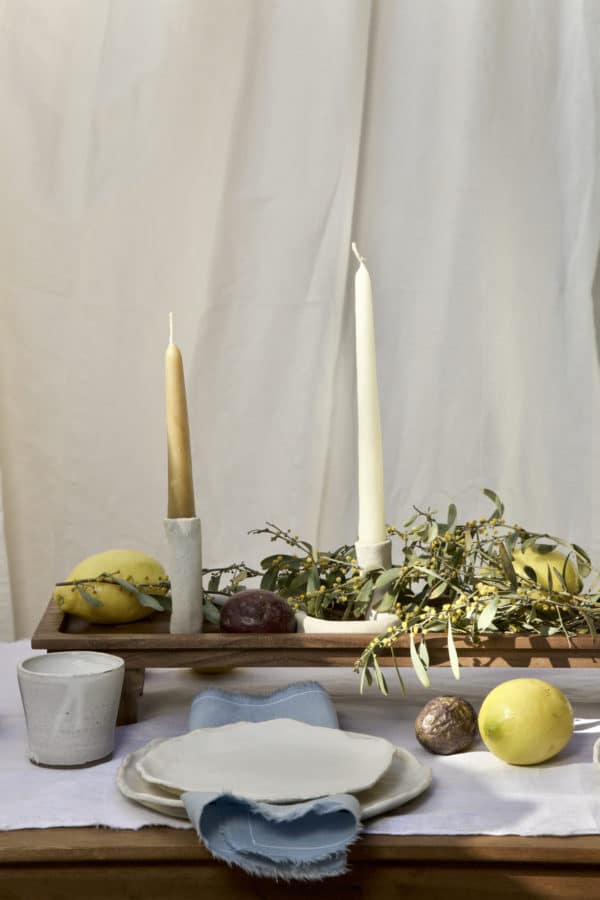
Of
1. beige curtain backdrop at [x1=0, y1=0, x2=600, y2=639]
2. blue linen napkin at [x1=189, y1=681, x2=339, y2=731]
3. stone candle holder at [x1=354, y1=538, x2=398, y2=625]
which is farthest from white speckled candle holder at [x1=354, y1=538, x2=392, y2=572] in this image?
beige curtain backdrop at [x1=0, y1=0, x2=600, y2=639]

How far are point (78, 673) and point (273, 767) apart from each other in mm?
163

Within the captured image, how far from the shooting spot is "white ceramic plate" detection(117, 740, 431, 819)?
0.63m

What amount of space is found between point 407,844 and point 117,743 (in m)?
0.27

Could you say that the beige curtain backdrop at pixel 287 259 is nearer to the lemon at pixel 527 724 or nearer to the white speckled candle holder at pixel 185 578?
the white speckled candle holder at pixel 185 578

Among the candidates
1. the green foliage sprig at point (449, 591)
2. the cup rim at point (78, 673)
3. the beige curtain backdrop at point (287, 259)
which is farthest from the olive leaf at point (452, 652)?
the beige curtain backdrop at point (287, 259)

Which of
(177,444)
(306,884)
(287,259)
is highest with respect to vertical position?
(287,259)

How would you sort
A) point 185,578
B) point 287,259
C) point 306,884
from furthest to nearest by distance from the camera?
point 287,259, point 185,578, point 306,884

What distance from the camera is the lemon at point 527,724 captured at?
2.35ft

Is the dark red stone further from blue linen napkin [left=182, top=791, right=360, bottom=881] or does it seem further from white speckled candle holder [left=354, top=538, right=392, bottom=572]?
blue linen napkin [left=182, top=791, right=360, bottom=881]

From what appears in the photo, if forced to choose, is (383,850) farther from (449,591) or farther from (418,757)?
(449,591)

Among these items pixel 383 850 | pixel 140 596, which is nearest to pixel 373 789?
pixel 383 850

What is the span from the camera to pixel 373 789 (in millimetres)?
664

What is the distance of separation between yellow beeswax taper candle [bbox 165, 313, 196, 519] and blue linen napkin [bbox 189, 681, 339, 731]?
0.15m

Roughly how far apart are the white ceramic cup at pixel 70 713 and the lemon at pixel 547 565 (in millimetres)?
335
